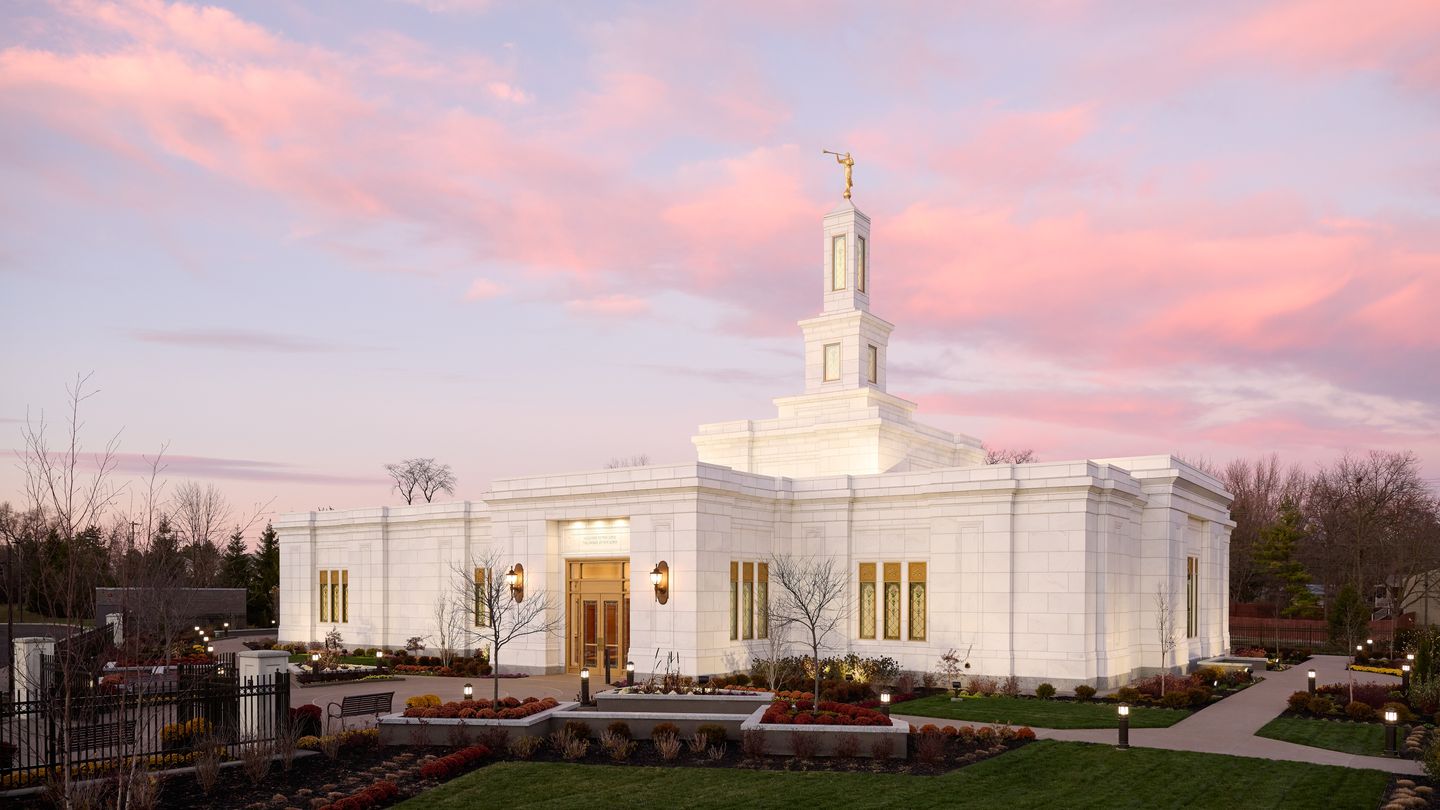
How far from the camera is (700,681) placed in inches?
1175

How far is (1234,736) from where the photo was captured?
72.2 ft

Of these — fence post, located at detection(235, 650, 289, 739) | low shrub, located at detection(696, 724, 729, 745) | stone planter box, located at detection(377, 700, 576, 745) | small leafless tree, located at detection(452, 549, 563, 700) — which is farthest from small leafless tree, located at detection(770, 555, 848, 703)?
fence post, located at detection(235, 650, 289, 739)

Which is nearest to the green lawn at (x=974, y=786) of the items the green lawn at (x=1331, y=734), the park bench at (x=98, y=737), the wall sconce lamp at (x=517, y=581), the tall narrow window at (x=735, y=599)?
the green lawn at (x=1331, y=734)

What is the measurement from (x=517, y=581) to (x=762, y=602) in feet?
25.5

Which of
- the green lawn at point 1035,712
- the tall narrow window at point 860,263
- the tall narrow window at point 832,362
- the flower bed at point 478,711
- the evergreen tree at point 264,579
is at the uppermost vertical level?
the tall narrow window at point 860,263

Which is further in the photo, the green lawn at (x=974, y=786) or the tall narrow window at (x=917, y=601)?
the tall narrow window at (x=917, y=601)

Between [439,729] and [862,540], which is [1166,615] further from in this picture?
[439,729]

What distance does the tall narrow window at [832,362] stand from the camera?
40.0 m

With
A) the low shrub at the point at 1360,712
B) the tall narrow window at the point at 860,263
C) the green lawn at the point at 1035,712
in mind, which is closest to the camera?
the green lawn at the point at 1035,712

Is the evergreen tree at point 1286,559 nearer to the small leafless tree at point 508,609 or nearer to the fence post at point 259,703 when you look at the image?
the small leafless tree at point 508,609

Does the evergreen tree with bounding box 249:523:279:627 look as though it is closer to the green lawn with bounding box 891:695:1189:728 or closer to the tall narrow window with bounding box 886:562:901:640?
the tall narrow window with bounding box 886:562:901:640

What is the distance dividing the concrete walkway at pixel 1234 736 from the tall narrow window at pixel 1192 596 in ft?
23.8

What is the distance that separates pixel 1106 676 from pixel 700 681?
11.2 meters

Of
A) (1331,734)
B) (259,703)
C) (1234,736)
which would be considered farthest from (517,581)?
(1331,734)
